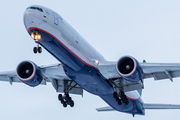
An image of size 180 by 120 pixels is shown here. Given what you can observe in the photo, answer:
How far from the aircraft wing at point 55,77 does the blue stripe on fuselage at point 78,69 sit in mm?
1993

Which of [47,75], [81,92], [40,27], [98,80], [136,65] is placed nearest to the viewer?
[40,27]

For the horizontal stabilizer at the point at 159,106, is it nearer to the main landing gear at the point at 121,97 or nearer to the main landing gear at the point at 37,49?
the main landing gear at the point at 121,97

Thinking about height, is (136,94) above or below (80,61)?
below

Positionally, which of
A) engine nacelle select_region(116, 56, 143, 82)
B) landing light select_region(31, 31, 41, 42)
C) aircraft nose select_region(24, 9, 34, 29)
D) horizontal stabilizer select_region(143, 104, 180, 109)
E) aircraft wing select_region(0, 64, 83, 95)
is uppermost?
aircraft nose select_region(24, 9, 34, 29)

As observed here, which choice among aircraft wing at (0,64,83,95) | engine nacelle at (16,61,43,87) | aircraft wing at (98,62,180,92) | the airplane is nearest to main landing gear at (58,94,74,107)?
the airplane

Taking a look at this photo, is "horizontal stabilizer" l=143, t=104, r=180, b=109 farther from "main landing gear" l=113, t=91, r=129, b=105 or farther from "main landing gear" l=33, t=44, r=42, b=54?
"main landing gear" l=33, t=44, r=42, b=54

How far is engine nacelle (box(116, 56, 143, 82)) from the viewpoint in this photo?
70.7 ft

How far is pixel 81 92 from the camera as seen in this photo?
27672mm

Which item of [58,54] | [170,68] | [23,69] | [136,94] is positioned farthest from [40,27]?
[136,94]

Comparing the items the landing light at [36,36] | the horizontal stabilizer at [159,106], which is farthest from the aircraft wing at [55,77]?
the horizontal stabilizer at [159,106]

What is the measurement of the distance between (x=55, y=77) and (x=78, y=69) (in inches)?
165

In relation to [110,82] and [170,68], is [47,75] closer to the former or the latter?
[110,82]

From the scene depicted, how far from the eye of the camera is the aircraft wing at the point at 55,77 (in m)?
24.8

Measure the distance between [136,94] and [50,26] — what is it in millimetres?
10935
